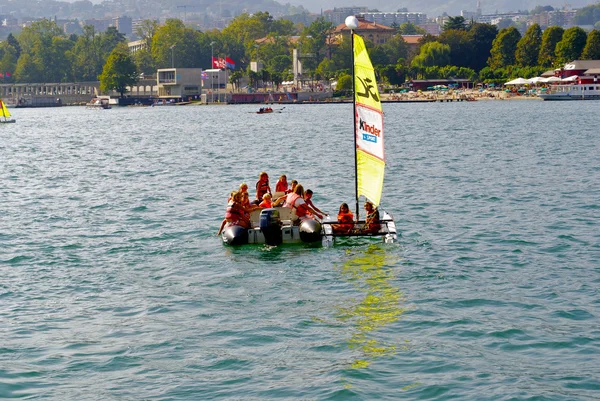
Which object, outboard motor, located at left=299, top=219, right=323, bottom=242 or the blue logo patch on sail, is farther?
the blue logo patch on sail

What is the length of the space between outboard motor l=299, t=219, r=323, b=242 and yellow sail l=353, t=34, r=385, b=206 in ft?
6.15

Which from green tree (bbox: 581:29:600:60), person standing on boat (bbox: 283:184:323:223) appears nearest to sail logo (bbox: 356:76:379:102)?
person standing on boat (bbox: 283:184:323:223)

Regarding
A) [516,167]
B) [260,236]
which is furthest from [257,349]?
[516,167]

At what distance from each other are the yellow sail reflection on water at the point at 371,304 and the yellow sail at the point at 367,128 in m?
1.84

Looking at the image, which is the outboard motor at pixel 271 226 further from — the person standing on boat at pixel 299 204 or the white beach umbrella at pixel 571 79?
the white beach umbrella at pixel 571 79

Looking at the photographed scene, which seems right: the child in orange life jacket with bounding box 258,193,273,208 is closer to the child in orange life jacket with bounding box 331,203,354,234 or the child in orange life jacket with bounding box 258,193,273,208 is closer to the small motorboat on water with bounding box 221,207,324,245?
the small motorboat on water with bounding box 221,207,324,245

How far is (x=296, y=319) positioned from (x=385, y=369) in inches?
140

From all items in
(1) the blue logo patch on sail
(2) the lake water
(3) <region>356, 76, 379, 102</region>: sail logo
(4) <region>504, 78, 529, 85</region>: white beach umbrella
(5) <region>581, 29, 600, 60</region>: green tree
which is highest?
(5) <region>581, 29, 600, 60</region>: green tree

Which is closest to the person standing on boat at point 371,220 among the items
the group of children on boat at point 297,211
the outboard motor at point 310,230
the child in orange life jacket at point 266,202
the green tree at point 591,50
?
the group of children on boat at point 297,211

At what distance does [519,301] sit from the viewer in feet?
73.3

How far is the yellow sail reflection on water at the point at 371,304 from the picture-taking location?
62.7 ft

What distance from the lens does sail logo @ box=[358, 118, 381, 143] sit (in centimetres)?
2844

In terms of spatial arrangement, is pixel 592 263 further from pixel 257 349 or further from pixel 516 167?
pixel 516 167

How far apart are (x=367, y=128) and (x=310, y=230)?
3.26 m
